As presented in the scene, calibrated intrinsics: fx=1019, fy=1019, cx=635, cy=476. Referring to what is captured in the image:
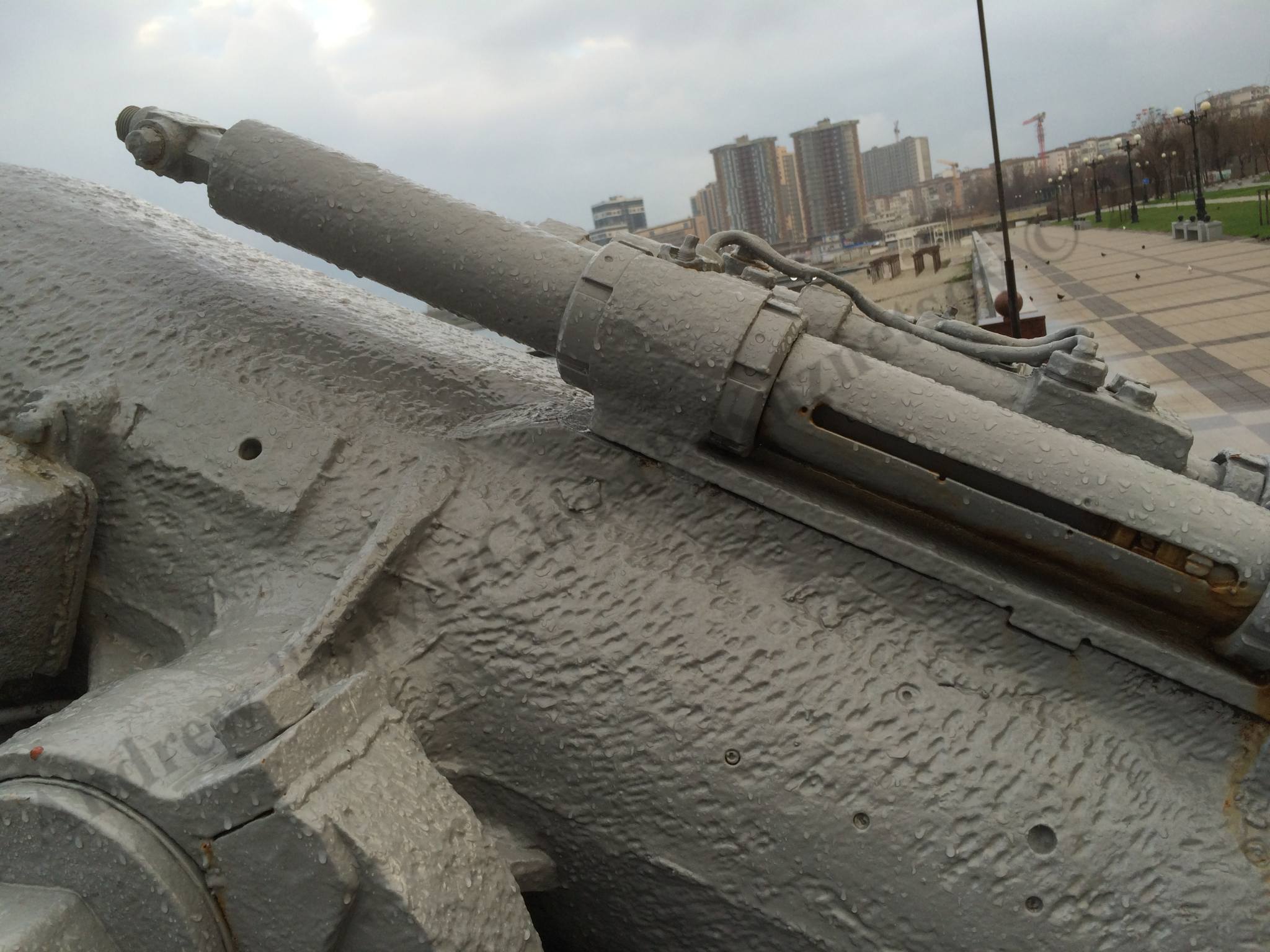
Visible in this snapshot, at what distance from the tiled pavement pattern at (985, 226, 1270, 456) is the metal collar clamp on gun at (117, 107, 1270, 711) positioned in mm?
1366

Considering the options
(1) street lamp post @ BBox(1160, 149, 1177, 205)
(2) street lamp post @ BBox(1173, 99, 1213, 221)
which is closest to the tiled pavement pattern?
(2) street lamp post @ BBox(1173, 99, 1213, 221)

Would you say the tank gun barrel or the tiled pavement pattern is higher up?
the tank gun barrel

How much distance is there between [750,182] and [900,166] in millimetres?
10320

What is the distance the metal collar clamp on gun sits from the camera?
2146mm

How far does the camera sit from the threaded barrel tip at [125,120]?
292cm

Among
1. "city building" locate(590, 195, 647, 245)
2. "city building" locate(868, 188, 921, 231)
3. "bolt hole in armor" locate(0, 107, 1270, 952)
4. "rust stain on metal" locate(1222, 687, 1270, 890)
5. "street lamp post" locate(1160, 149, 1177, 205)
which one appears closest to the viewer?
"bolt hole in armor" locate(0, 107, 1270, 952)

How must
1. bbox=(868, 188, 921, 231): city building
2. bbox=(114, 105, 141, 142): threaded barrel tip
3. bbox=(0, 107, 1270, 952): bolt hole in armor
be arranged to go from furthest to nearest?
bbox=(868, 188, 921, 231): city building < bbox=(114, 105, 141, 142): threaded barrel tip < bbox=(0, 107, 1270, 952): bolt hole in armor

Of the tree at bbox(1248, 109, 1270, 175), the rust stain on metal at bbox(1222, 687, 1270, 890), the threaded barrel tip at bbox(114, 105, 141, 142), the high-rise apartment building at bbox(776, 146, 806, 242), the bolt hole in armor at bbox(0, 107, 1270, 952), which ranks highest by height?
the tree at bbox(1248, 109, 1270, 175)

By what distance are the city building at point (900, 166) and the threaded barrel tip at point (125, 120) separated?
61.6 ft

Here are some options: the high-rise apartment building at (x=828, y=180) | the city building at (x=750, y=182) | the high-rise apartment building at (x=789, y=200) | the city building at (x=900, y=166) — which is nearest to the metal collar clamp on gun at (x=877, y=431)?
the city building at (x=750, y=182)

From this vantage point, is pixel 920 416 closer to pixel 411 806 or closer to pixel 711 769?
pixel 711 769

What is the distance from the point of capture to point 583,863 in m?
2.27

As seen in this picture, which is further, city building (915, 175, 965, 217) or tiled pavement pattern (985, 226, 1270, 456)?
city building (915, 175, 965, 217)

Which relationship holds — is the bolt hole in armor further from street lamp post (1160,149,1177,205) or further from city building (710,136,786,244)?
street lamp post (1160,149,1177,205)
